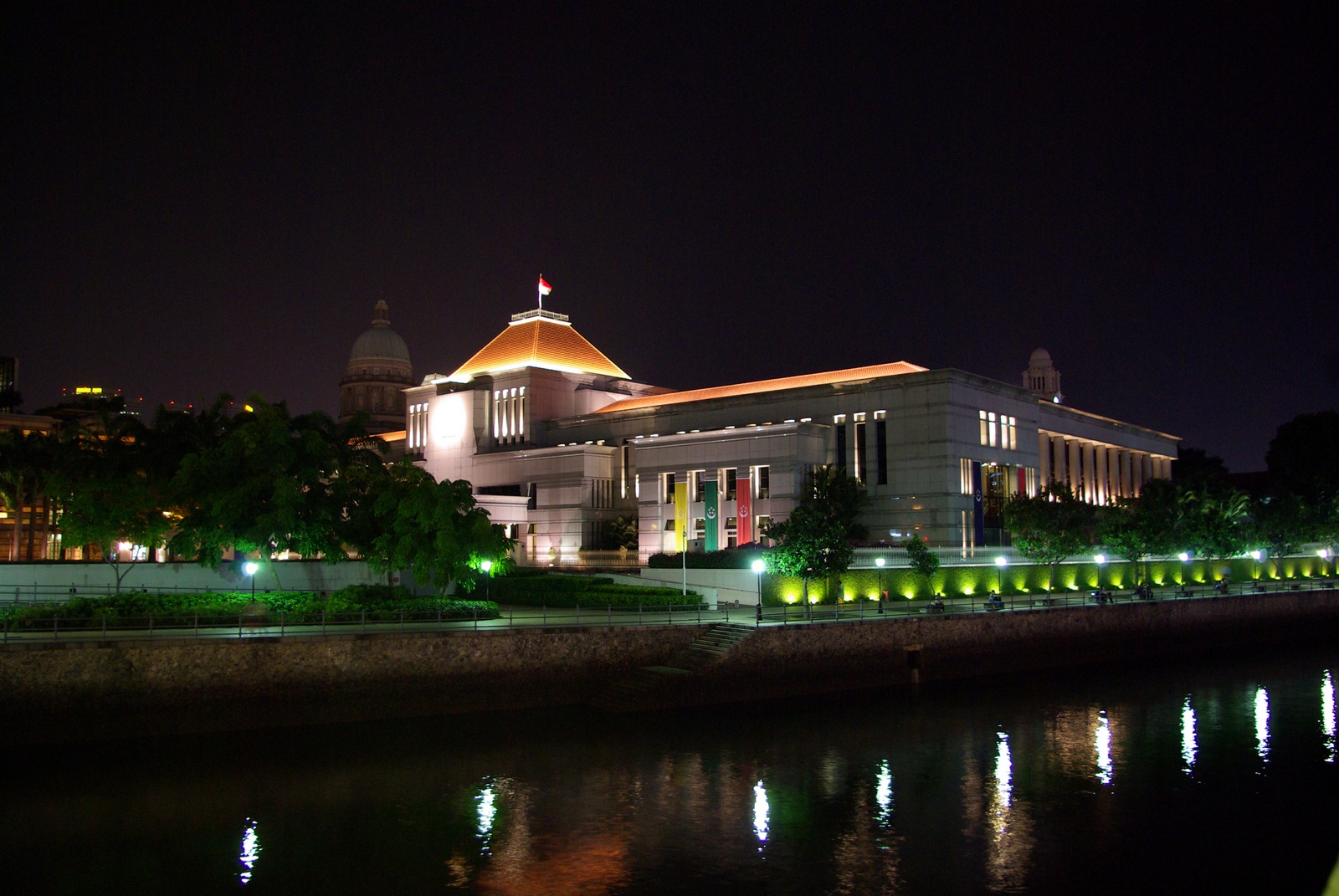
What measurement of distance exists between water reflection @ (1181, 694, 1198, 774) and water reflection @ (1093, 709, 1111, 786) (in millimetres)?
2225

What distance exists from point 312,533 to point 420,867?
26355mm

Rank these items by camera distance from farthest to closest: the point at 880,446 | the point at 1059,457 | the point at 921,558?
the point at 1059,457
the point at 880,446
the point at 921,558

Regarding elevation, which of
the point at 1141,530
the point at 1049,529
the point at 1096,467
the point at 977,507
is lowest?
the point at 1141,530

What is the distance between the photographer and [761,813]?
29.0m

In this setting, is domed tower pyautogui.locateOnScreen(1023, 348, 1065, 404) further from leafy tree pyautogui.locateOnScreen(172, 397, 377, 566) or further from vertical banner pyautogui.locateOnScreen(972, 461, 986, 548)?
leafy tree pyautogui.locateOnScreen(172, 397, 377, 566)

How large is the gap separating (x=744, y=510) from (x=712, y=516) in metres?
3.32

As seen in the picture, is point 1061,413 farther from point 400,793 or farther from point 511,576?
point 400,793

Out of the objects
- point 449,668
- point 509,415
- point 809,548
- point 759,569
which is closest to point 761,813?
point 449,668

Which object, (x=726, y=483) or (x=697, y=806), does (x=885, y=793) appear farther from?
(x=726, y=483)

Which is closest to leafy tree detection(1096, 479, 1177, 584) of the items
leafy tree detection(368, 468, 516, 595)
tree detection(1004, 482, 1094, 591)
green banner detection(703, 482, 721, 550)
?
tree detection(1004, 482, 1094, 591)

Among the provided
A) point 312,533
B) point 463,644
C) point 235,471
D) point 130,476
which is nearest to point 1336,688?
point 463,644

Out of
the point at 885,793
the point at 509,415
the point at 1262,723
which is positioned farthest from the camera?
the point at 509,415

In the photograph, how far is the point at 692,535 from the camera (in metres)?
78.8

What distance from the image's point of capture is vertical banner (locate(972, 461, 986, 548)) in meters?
75.6
